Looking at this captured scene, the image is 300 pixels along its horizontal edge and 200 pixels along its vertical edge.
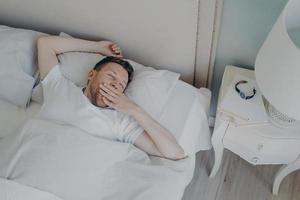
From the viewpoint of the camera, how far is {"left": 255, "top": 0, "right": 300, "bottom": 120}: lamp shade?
95 cm

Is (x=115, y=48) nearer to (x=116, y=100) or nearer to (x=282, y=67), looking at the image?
(x=116, y=100)

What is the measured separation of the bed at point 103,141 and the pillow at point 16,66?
1.8 inches

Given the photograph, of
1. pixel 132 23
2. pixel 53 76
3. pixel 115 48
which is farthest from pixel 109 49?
pixel 53 76

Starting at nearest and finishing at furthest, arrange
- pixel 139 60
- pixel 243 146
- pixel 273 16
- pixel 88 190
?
1. pixel 88 190
2. pixel 273 16
3. pixel 243 146
4. pixel 139 60

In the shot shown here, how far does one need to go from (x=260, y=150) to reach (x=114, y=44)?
2.25 ft

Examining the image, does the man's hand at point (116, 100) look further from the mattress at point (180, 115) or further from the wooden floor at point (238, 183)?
the wooden floor at point (238, 183)

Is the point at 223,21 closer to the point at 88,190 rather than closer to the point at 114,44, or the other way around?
the point at 114,44

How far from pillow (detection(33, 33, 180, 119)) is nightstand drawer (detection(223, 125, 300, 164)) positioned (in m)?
0.28

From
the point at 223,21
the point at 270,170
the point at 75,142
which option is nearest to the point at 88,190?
the point at 75,142

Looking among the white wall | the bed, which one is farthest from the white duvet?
the white wall

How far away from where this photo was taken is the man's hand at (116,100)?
121 centimetres

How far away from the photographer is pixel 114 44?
1425mm

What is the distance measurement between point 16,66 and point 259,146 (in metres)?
0.97

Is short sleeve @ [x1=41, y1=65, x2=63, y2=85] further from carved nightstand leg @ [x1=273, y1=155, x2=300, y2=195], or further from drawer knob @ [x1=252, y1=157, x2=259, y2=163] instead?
carved nightstand leg @ [x1=273, y1=155, x2=300, y2=195]
